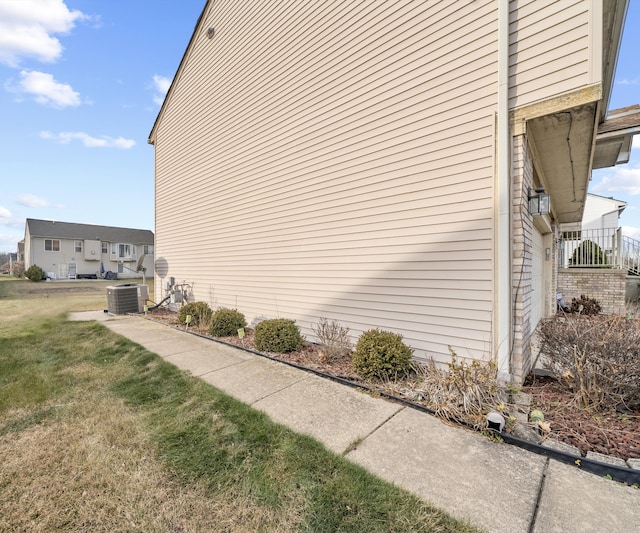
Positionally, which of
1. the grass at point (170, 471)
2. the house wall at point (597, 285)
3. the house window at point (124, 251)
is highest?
the house window at point (124, 251)

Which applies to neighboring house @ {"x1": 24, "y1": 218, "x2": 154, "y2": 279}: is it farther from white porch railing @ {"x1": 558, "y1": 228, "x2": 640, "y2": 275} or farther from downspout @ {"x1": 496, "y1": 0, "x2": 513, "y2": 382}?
white porch railing @ {"x1": 558, "y1": 228, "x2": 640, "y2": 275}

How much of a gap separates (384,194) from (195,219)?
6.70 meters

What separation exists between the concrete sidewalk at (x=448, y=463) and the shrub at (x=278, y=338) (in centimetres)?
118

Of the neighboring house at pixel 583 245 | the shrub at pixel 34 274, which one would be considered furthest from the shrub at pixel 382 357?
the shrub at pixel 34 274

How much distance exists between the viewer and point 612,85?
13.1 feet

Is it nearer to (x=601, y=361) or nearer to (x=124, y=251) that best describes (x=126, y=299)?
(x=601, y=361)

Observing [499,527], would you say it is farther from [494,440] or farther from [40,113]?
[40,113]

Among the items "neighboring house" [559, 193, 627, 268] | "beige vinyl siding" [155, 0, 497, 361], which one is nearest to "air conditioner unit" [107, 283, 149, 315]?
"beige vinyl siding" [155, 0, 497, 361]

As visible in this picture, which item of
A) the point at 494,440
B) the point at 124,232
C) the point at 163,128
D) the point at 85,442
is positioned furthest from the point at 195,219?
the point at 124,232

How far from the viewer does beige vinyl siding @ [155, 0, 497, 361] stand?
3.71 m

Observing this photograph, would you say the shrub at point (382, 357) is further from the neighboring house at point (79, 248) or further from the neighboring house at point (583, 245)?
the neighboring house at point (79, 248)

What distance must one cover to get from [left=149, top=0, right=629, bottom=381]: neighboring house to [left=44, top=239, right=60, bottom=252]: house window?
34.9 metres

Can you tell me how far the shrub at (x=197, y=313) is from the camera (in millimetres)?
7625

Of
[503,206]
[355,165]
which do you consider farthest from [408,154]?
[503,206]
